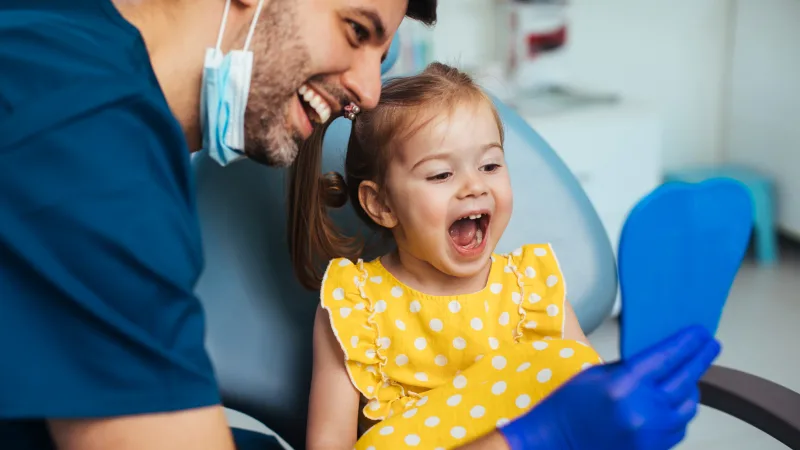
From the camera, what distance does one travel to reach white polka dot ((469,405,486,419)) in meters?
0.92

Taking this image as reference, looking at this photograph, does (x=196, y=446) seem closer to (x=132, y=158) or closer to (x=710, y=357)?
(x=132, y=158)

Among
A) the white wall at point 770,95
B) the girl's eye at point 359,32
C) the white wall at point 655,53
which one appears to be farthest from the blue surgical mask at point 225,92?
the white wall at point 770,95

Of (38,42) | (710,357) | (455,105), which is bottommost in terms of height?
(710,357)

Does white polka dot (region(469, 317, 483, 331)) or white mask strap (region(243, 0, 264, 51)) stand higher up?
white mask strap (region(243, 0, 264, 51))

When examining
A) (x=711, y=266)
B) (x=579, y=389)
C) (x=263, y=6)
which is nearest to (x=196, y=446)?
(x=579, y=389)

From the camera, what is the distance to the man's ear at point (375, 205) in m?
1.03

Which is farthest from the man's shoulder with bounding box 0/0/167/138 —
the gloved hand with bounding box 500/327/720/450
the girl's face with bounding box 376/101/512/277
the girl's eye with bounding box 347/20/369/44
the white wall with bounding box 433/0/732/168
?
the white wall with bounding box 433/0/732/168

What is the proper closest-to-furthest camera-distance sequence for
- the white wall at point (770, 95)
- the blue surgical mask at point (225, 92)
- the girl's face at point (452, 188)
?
the blue surgical mask at point (225, 92), the girl's face at point (452, 188), the white wall at point (770, 95)

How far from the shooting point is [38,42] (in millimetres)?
668

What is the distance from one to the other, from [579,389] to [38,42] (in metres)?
0.56

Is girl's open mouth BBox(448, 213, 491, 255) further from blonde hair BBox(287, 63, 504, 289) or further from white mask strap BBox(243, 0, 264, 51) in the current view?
white mask strap BBox(243, 0, 264, 51)

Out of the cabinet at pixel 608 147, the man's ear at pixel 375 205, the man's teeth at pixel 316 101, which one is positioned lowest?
the cabinet at pixel 608 147

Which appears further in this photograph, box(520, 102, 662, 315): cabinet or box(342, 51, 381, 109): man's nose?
box(520, 102, 662, 315): cabinet

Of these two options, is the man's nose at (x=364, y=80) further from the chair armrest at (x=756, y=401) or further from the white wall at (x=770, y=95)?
the white wall at (x=770, y=95)
